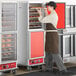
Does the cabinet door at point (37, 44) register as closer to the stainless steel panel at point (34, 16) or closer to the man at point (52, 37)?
the stainless steel panel at point (34, 16)

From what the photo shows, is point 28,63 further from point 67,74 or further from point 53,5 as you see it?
point 53,5

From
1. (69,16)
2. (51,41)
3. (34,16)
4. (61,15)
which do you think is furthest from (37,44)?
(69,16)

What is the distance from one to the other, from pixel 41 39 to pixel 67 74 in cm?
123

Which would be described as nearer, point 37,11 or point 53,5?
point 53,5

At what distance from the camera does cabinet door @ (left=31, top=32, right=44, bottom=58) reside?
7328 mm

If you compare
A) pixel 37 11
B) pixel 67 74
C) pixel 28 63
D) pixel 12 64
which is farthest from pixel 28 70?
pixel 37 11

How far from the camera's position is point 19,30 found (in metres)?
7.44

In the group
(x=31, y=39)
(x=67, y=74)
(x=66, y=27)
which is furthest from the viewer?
(x=66, y=27)

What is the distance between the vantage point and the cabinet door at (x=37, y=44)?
7.33 meters

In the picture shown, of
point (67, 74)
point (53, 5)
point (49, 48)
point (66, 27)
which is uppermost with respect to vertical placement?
point (53, 5)

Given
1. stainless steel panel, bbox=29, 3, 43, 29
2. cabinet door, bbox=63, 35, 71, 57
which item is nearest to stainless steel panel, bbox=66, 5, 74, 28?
cabinet door, bbox=63, 35, 71, 57

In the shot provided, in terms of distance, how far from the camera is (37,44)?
741 cm

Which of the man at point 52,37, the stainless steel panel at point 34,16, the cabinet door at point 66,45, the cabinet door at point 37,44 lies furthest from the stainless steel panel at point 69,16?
the man at point 52,37

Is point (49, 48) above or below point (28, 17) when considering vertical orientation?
below
